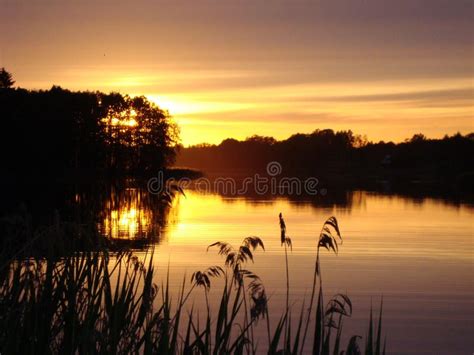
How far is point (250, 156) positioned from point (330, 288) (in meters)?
166

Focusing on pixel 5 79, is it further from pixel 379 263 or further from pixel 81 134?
pixel 379 263

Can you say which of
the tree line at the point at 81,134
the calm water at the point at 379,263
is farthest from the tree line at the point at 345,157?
the calm water at the point at 379,263

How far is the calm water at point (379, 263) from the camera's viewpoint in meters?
12.7

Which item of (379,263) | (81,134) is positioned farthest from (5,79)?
(379,263)

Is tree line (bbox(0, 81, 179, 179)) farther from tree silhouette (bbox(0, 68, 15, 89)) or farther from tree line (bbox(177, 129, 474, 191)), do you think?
tree line (bbox(177, 129, 474, 191))

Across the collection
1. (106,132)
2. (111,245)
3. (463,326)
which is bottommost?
(463,326)

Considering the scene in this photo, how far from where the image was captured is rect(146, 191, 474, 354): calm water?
1273cm

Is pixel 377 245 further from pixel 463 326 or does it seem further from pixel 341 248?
pixel 463 326

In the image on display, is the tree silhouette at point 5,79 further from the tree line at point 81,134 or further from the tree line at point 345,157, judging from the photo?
the tree line at point 345,157

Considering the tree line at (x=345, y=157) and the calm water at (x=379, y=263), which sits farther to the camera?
the tree line at (x=345, y=157)

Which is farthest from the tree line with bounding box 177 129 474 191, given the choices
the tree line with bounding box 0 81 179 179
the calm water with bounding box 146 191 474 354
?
the calm water with bounding box 146 191 474 354

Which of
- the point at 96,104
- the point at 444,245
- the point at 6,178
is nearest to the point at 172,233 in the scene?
the point at 444,245

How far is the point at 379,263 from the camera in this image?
20547 mm

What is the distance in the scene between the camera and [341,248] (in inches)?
949
